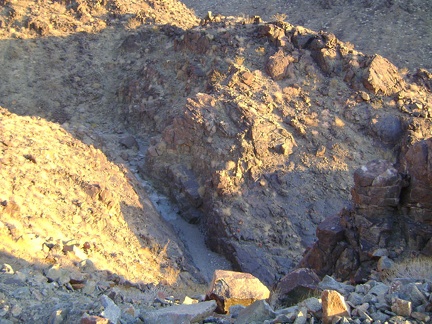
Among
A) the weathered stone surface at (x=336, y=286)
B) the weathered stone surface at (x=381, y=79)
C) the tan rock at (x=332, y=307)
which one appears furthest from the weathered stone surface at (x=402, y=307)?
the weathered stone surface at (x=381, y=79)

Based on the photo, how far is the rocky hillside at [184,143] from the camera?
926cm

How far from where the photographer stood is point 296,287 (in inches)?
307

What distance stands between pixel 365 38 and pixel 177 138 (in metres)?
16.7

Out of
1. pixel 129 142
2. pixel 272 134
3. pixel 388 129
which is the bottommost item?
pixel 129 142

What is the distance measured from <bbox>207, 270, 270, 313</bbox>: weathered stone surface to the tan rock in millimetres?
1843

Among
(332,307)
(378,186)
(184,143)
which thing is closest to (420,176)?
(378,186)

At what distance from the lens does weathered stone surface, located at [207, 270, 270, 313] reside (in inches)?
259

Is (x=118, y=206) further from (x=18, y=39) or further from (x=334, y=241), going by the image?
(x=18, y=39)

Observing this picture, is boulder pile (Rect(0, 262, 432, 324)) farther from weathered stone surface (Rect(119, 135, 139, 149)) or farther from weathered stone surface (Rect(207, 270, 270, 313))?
weathered stone surface (Rect(119, 135, 139, 149))

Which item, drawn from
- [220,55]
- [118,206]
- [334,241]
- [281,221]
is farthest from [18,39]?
[334,241]

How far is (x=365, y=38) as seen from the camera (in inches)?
1061

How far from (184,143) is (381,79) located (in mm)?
6028

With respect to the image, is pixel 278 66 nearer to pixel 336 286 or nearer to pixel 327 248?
pixel 327 248

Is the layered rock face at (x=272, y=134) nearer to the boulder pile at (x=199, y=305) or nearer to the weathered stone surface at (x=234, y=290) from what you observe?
the weathered stone surface at (x=234, y=290)
